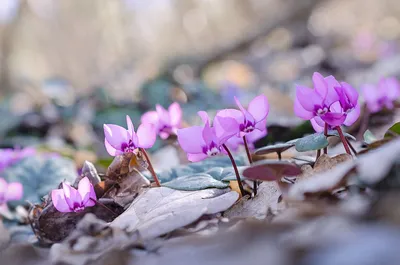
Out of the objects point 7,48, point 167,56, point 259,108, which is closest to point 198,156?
point 259,108

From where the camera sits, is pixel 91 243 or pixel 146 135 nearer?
pixel 91 243

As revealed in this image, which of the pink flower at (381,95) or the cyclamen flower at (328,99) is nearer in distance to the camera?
the cyclamen flower at (328,99)

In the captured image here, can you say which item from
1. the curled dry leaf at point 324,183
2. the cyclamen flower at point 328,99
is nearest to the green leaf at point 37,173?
the cyclamen flower at point 328,99

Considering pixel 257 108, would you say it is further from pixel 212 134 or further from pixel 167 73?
pixel 167 73

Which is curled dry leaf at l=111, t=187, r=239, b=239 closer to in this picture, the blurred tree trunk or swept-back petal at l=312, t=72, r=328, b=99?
swept-back petal at l=312, t=72, r=328, b=99

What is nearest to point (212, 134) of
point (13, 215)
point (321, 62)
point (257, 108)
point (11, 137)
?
point (257, 108)

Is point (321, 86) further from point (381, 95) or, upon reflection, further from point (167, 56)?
point (167, 56)

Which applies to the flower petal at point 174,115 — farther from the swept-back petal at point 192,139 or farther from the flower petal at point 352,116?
the flower petal at point 352,116
